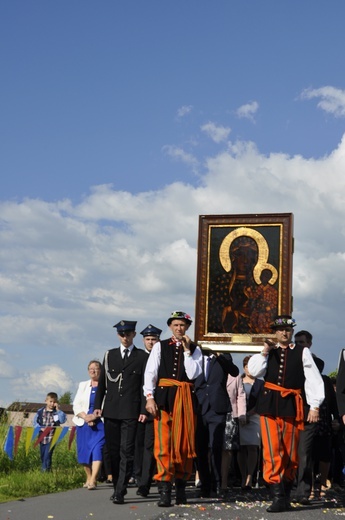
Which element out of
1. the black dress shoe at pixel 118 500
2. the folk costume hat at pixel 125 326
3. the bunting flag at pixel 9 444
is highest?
the folk costume hat at pixel 125 326

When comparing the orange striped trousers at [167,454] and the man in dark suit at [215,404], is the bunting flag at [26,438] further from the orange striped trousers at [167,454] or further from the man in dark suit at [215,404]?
the orange striped trousers at [167,454]

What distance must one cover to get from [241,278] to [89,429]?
254 inches

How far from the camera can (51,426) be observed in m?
13.4

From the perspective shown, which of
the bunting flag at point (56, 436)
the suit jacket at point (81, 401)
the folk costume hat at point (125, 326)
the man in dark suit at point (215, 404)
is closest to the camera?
the folk costume hat at point (125, 326)

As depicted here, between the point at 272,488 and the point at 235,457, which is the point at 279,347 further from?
the point at 235,457

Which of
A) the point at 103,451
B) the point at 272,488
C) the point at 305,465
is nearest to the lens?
the point at 272,488

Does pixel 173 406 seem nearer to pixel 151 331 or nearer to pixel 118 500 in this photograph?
pixel 118 500

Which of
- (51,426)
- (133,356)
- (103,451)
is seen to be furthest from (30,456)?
(133,356)

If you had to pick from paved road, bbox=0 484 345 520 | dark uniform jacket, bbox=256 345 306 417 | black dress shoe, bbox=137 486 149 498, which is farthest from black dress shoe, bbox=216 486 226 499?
dark uniform jacket, bbox=256 345 306 417

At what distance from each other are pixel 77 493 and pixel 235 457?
338 centimetres

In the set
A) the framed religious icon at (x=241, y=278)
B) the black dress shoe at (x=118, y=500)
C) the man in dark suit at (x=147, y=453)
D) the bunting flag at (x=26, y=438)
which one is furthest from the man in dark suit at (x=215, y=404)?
the framed religious icon at (x=241, y=278)

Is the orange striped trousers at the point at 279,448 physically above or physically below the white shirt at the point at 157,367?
below

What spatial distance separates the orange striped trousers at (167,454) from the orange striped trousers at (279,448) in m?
0.89

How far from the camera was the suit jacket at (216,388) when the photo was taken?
1044 cm
